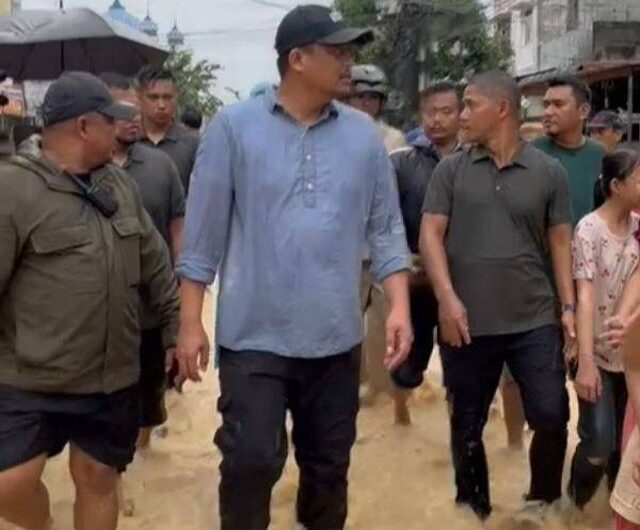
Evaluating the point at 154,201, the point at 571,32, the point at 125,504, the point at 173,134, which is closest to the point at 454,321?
the point at 154,201

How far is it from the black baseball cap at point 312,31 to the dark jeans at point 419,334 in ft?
6.78

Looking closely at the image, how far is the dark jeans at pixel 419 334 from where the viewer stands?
5.79 metres

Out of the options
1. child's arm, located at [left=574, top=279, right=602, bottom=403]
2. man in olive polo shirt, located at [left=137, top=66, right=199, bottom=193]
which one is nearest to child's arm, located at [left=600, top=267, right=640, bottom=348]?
child's arm, located at [left=574, top=279, right=602, bottom=403]

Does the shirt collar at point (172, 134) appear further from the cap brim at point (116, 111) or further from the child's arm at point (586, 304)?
the child's arm at point (586, 304)

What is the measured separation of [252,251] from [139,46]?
24.2ft

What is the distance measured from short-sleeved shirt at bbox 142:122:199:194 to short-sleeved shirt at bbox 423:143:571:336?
2.17m

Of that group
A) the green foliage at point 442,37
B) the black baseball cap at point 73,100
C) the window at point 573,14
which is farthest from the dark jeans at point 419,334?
the window at point 573,14

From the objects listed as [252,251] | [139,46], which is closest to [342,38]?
[252,251]

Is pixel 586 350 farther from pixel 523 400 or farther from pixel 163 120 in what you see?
pixel 163 120

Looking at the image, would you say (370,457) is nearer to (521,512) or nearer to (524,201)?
(521,512)

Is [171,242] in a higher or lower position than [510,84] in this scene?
lower

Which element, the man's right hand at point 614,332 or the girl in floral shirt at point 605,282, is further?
the girl in floral shirt at point 605,282

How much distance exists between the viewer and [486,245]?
4.84 m

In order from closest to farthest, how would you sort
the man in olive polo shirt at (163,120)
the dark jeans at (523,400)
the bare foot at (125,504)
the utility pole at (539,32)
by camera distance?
the dark jeans at (523,400) → the bare foot at (125,504) → the man in olive polo shirt at (163,120) → the utility pole at (539,32)
